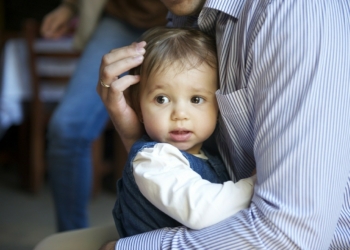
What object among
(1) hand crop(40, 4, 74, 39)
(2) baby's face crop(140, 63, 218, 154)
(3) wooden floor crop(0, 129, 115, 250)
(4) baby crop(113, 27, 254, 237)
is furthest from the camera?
(3) wooden floor crop(0, 129, 115, 250)

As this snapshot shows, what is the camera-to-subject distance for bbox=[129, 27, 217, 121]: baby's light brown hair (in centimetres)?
115

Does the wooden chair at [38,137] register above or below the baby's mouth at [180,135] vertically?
below

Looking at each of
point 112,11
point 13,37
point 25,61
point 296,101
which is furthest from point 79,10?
point 296,101

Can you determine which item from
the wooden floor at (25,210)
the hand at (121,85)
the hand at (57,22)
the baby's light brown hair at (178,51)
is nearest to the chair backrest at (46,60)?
the wooden floor at (25,210)

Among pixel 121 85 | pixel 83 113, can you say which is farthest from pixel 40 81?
pixel 121 85

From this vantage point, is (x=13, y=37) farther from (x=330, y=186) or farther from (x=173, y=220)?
(x=330, y=186)

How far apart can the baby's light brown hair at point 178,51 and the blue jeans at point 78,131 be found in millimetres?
835

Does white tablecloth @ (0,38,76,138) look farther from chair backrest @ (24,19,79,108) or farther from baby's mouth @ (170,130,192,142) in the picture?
baby's mouth @ (170,130,192,142)

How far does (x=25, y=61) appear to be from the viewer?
3211 mm

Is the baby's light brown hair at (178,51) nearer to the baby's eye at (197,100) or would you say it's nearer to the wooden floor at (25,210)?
the baby's eye at (197,100)

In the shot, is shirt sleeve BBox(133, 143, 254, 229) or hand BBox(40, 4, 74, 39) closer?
shirt sleeve BBox(133, 143, 254, 229)

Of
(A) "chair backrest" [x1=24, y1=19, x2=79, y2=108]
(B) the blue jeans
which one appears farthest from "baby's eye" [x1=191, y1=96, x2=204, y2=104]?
(A) "chair backrest" [x1=24, y1=19, x2=79, y2=108]

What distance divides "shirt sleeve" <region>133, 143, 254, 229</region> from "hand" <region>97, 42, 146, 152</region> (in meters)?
0.24

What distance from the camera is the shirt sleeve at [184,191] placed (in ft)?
3.16
